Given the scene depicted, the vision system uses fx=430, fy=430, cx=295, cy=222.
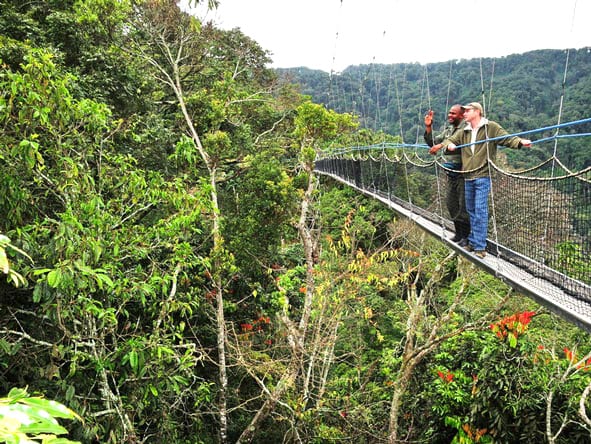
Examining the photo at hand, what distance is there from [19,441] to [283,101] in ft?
31.8

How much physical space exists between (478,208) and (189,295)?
1.74 metres

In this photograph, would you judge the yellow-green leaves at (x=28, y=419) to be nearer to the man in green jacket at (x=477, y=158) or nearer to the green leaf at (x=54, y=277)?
the green leaf at (x=54, y=277)

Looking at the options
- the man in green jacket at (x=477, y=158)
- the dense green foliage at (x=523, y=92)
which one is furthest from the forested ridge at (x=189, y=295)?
the man in green jacket at (x=477, y=158)

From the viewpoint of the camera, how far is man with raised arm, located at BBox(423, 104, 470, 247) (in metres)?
2.37

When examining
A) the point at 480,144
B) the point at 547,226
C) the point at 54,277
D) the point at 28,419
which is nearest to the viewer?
the point at 28,419

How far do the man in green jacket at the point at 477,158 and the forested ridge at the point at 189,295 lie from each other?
4.57 feet

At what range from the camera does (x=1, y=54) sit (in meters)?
3.02

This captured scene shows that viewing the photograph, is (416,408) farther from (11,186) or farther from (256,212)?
(11,186)

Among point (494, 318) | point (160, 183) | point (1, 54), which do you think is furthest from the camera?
point (494, 318)

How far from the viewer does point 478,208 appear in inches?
87.9

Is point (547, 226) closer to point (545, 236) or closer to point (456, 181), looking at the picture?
point (545, 236)

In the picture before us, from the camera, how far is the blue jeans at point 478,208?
221cm

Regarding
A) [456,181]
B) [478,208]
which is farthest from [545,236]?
[456,181]

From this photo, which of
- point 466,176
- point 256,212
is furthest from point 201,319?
point 466,176
